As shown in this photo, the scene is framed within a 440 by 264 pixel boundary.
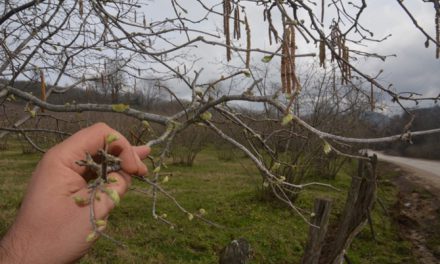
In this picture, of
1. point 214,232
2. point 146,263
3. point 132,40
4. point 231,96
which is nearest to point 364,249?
point 214,232

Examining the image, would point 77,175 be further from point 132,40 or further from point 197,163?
point 197,163

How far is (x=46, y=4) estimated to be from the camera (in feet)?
13.0

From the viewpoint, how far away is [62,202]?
127 cm

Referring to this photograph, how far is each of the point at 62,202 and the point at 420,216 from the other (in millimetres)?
9870

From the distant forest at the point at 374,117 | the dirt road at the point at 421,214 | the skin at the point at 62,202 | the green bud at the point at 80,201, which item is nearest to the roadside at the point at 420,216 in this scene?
the dirt road at the point at 421,214

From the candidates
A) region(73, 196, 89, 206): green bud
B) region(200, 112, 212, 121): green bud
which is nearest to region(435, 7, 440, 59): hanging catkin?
region(200, 112, 212, 121): green bud

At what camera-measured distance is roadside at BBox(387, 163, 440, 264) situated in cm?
730

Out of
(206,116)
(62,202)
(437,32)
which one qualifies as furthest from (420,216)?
(62,202)

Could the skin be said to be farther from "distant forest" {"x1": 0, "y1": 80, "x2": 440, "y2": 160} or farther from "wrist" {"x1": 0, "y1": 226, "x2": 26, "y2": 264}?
"distant forest" {"x1": 0, "y1": 80, "x2": 440, "y2": 160}

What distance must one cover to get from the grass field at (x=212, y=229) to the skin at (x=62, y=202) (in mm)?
3618

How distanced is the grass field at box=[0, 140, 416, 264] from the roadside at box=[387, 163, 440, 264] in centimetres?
30

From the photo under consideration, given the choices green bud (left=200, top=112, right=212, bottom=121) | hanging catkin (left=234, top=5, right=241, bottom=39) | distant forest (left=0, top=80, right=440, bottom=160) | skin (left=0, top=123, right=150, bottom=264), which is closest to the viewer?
skin (left=0, top=123, right=150, bottom=264)

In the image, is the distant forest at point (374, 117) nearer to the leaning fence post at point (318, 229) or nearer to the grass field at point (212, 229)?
the leaning fence post at point (318, 229)

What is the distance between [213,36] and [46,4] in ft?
7.96
